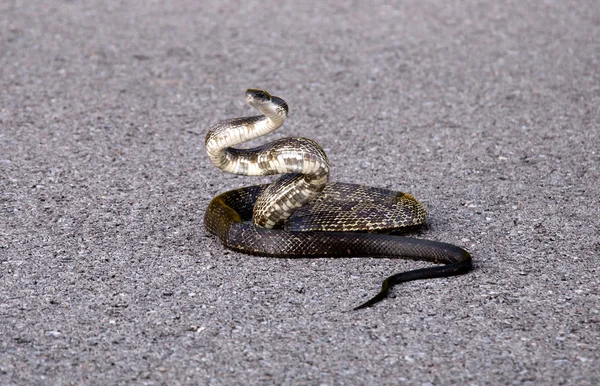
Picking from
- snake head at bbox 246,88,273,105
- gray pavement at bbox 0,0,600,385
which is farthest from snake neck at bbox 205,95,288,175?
→ gray pavement at bbox 0,0,600,385

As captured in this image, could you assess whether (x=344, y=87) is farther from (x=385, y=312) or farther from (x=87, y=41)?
(x=385, y=312)

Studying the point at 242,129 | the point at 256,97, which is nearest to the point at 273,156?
the point at 242,129

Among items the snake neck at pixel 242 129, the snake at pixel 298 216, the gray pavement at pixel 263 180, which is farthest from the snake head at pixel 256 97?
the gray pavement at pixel 263 180

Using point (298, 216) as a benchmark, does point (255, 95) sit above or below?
above

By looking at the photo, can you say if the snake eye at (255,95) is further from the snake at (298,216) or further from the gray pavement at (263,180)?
the gray pavement at (263,180)

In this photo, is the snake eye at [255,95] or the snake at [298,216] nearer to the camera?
the snake eye at [255,95]

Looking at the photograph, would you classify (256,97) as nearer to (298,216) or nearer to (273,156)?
(273,156)

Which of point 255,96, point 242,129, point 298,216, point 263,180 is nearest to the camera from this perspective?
→ point 255,96
